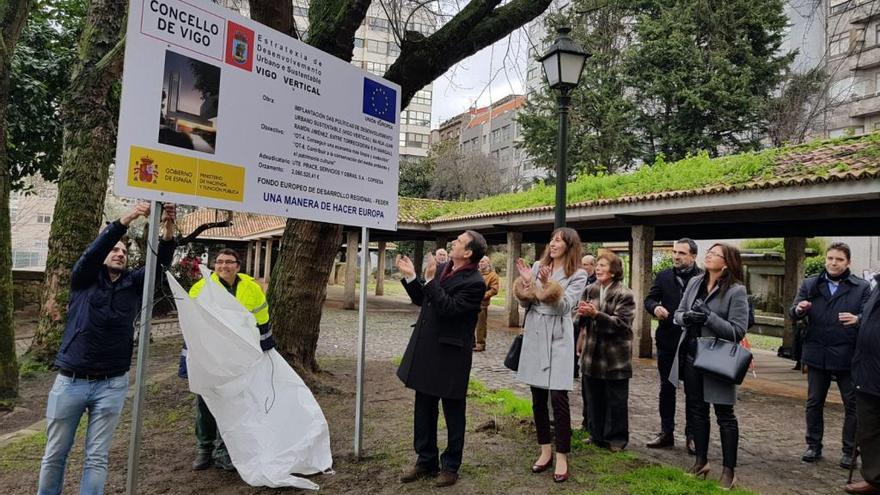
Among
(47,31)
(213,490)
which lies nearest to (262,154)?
(213,490)

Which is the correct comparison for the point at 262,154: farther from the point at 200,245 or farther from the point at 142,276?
the point at 200,245

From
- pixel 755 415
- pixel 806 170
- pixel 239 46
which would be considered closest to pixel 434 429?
pixel 239 46

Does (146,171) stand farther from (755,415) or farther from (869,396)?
(755,415)

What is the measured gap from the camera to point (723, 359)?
3756mm

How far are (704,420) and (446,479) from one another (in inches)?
75.8

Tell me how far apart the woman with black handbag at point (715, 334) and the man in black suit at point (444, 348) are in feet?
5.39

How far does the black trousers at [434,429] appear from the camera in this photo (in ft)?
12.1

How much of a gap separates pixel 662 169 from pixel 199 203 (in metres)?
10.1

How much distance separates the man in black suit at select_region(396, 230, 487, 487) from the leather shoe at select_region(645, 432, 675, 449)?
211 centimetres

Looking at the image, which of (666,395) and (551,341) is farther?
(666,395)

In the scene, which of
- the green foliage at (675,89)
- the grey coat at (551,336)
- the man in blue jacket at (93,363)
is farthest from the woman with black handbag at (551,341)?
the green foliage at (675,89)

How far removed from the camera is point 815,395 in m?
4.85

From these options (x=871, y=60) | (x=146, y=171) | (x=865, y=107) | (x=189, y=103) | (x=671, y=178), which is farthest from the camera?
(x=871, y=60)

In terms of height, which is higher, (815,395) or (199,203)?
(199,203)
